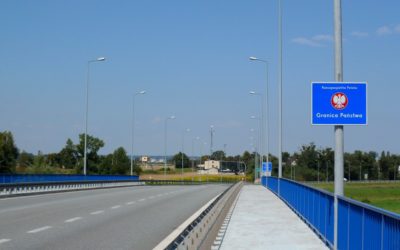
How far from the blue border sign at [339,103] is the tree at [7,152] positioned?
10550 centimetres

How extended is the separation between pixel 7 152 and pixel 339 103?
116 metres

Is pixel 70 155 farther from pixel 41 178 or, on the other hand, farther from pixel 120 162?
pixel 41 178

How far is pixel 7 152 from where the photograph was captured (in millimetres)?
122250

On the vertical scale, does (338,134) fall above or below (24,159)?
below

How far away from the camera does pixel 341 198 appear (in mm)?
12031

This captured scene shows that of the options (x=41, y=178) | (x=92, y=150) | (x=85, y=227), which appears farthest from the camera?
(x=92, y=150)

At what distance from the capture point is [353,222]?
34.9 feet

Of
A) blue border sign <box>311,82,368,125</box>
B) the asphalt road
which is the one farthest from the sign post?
the asphalt road

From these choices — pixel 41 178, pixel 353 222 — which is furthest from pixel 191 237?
pixel 41 178

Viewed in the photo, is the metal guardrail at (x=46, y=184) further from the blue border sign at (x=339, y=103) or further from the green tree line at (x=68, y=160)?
the green tree line at (x=68, y=160)

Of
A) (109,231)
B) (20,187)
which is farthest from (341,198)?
(20,187)

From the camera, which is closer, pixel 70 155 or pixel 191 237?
pixel 191 237

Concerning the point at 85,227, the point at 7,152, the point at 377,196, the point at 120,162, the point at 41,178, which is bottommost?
the point at 377,196

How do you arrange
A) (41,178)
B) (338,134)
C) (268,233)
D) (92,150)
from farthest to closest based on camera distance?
(92,150) → (41,178) → (268,233) → (338,134)
